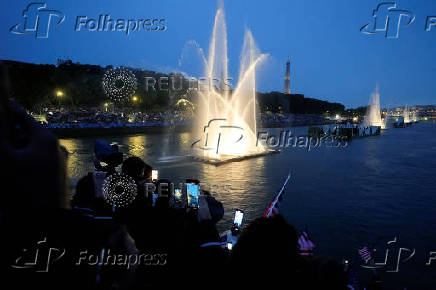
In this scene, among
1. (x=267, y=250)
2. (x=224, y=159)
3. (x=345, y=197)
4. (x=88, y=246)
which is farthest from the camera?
(x=224, y=159)

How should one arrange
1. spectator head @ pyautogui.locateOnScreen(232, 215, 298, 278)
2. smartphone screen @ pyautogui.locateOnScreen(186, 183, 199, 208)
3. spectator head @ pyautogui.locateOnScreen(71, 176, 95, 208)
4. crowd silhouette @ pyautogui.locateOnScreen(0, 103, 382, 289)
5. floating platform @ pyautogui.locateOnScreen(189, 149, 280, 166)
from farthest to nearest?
floating platform @ pyautogui.locateOnScreen(189, 149, 280, 166)
smartphone screen @ pyautogui.locateOnScreen(186, 183, 199, 208)
spectator head @ pyautogui.locateOnScreen(71, 176, 95, 208)
spectator head @ pyautogui.locateOnScreen(232, 215, 298, 278)
crowd silhouette @ pyautogui.locateOnScreen(0, 103, 382, 289)

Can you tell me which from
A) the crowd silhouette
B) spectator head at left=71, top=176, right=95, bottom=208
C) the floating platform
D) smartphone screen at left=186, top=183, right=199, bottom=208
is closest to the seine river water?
the floating platform

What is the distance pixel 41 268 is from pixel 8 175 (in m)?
0.40

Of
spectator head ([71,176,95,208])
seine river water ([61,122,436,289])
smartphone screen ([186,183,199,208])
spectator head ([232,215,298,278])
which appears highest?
spectator head ([232,215,298,278])

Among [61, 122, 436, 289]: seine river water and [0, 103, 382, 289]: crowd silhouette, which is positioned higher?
[0, 103, 382, 289]: crowd silhouette

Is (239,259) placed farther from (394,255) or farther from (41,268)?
(394,255)

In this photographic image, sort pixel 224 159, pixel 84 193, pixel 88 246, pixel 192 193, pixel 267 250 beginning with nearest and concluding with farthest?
pixel 88 246, pixel 267 250, pixel 84 193, pixel 192 193, pixel 224 159

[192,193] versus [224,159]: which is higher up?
[192,193]

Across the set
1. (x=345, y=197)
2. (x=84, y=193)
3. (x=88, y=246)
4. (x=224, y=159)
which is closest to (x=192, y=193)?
(x=84, y=193)

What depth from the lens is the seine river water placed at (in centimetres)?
785

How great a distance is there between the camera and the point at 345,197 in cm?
1282

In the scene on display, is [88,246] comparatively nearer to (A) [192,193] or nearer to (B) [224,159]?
(A) [192,193]

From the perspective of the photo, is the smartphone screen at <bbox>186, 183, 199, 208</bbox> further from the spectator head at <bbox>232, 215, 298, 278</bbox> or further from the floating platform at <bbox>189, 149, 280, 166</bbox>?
the floating platform at <bbox>189, 149, 280, 166</bbox>

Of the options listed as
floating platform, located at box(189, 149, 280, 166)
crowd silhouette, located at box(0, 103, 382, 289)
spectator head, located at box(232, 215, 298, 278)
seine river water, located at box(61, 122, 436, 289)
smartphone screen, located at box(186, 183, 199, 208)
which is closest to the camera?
crowd silhouette, located at box(0, 103, 382, 289)
